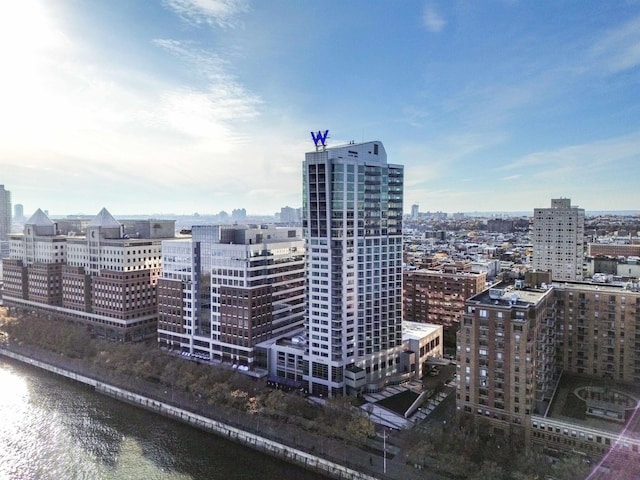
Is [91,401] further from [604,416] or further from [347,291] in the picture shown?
[604,416]

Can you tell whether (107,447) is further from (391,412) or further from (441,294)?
(441,294)

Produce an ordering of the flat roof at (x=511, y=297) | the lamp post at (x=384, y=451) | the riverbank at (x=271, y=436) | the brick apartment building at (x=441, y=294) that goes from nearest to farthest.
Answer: the lamp post at (x=384, y=451)
the riverbank at (x=271, y=436)
the flat roof at (x=511, y=297)
the brick apartment building at (x=441, y=294)

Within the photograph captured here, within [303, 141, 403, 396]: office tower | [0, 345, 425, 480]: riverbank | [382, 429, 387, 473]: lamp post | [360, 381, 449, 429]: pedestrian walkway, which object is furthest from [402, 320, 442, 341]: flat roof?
[0, 345, 425, 480]: riverbank

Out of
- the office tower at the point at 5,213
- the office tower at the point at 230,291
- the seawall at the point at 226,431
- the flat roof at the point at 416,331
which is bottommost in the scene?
the seawall at the point at 226,431

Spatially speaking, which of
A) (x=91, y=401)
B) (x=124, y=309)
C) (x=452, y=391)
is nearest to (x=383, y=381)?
(x=452, y=391)

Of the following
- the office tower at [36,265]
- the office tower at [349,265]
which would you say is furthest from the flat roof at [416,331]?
the office tower at [36,265]

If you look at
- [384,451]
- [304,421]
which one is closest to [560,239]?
[384,451]

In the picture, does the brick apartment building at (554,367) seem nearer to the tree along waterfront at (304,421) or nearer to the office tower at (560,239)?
the tree along waterfront at (304,421)
